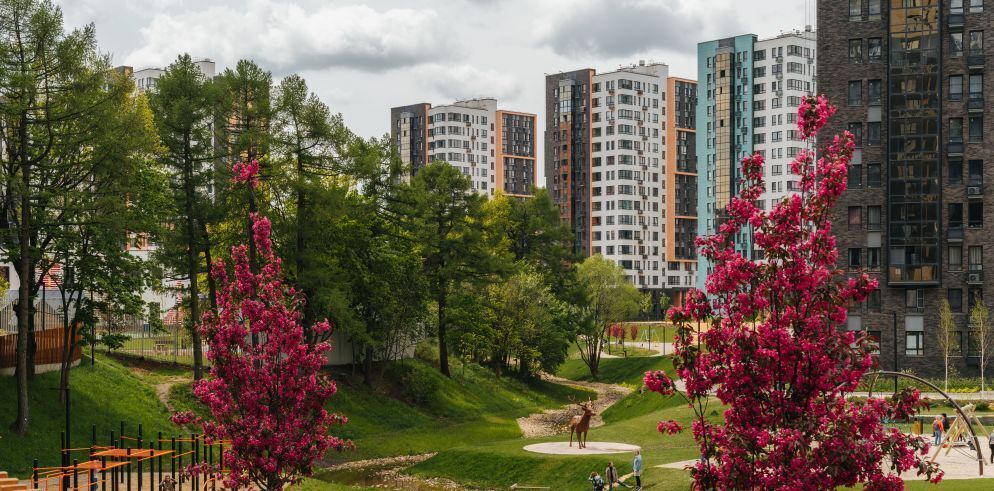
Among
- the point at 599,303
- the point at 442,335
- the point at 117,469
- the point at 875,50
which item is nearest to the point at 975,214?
the point at 875,50

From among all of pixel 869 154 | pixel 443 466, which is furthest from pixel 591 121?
pixel 443 466

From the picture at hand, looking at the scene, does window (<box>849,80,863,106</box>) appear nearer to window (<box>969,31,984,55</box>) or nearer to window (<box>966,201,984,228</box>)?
window (<box>969,31,984,55</box>)

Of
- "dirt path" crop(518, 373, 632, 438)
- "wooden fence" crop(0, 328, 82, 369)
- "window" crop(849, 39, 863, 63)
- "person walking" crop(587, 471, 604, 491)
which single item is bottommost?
"dirt path" crop(518, 373, 632, 438)

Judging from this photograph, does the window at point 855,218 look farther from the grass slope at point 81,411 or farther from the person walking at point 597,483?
the grass slope at point 81,411

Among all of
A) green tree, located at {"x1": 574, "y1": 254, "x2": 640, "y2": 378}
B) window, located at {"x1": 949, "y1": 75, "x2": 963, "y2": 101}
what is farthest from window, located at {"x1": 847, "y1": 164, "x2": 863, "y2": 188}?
green tree, located at {"x1": 574, "y1": 254, "x2": 640, "y2": 378}

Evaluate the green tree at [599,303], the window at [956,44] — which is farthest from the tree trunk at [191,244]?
the window at [956,44]

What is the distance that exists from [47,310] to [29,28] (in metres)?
19.5

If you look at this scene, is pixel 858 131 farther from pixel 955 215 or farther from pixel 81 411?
pixel 81 411

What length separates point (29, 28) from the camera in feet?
132

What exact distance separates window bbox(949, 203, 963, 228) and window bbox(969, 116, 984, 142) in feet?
15.4

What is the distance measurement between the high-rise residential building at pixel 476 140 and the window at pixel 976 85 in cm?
11458

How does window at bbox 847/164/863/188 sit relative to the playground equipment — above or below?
above

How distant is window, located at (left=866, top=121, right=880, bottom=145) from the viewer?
7488cm

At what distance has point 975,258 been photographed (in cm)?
7381
